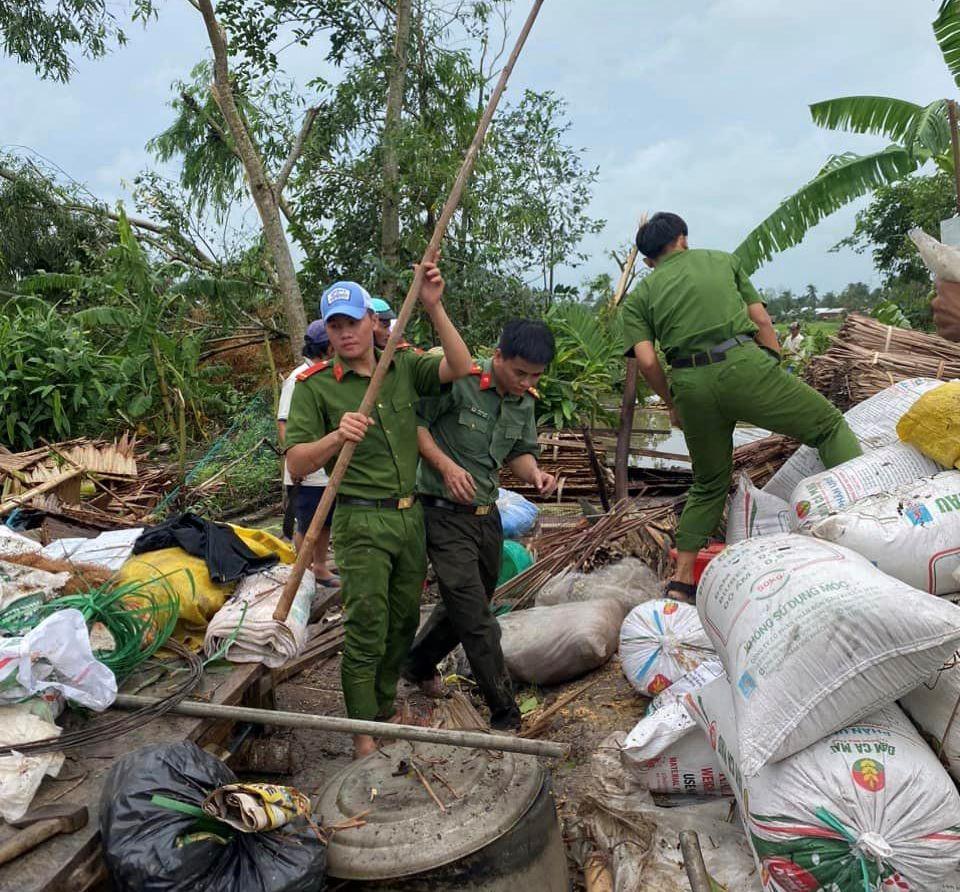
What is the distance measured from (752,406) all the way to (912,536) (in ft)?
4.17

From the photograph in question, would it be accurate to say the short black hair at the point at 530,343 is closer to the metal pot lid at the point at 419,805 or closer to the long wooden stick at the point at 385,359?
the long wooden stick at the point at 385,359

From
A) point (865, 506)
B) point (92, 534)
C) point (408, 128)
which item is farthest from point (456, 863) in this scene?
point (408, 128)

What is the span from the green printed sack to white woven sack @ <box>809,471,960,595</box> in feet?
2.84

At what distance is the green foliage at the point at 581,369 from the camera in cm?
951

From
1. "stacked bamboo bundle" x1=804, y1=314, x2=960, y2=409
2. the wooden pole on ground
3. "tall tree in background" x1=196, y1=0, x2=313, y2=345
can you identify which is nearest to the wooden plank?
the wooden pole on ground

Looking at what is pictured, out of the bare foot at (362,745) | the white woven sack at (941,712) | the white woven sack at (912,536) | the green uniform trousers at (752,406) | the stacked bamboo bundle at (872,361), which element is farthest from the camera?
the stacked bamboo bundle at (872,361)

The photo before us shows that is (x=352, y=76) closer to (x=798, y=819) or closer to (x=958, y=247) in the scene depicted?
(x=958, y=247)

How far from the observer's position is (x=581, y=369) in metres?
10.3

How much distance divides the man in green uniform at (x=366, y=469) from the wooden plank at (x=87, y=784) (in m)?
0.48

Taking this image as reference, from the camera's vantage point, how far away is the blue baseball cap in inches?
126

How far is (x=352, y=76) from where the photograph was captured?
1159 cm

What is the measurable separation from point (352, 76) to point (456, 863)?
11471 millimetres

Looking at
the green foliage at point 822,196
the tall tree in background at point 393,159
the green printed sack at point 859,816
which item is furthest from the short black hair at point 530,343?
the tall tree in background at point 393,159

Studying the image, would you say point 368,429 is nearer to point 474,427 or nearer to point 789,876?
point 474,427
